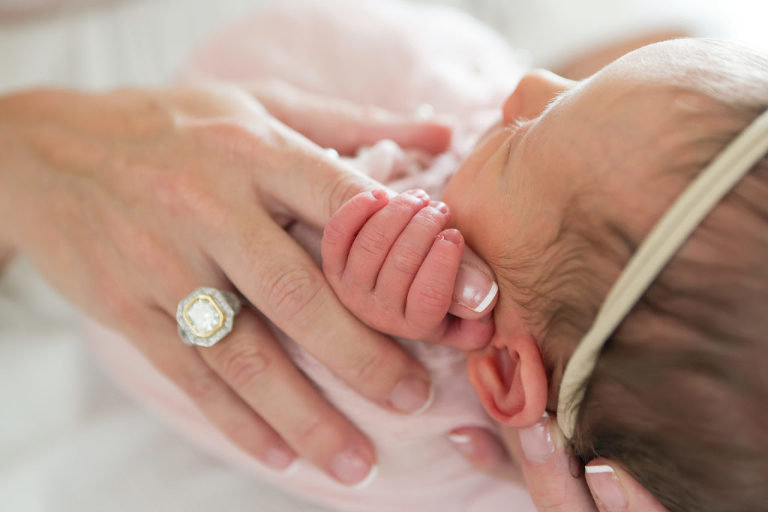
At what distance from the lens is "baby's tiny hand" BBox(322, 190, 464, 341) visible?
696 mm

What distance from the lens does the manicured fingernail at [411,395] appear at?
86 centimetres

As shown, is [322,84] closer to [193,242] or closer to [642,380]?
[193,242]

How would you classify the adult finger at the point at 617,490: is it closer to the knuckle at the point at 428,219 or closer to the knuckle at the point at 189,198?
the knuckle at the point at 428,219

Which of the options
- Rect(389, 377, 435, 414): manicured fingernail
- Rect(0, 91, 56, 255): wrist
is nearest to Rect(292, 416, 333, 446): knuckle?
Rect(389, 377, 435, 414): manicured fingernail

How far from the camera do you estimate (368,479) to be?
93cm

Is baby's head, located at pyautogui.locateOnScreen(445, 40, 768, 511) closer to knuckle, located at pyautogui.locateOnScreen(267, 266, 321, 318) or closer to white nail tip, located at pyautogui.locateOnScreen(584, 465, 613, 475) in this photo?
white nail tip, located at pyautogui.locateOnScreen(584, 465, 613, 475)

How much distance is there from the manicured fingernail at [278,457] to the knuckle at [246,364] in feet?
0.42

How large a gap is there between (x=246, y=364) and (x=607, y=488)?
19.5 inches

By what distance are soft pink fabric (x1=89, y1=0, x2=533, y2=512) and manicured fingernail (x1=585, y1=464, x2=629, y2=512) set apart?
243mm

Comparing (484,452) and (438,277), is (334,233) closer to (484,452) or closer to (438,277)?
(438,277)

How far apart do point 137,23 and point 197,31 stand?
0.53ft

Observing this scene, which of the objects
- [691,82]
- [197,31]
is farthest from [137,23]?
[691,82]

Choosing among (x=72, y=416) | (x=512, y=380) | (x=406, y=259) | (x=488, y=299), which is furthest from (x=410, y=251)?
(x=72, y=416)

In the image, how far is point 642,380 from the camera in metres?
0.62
